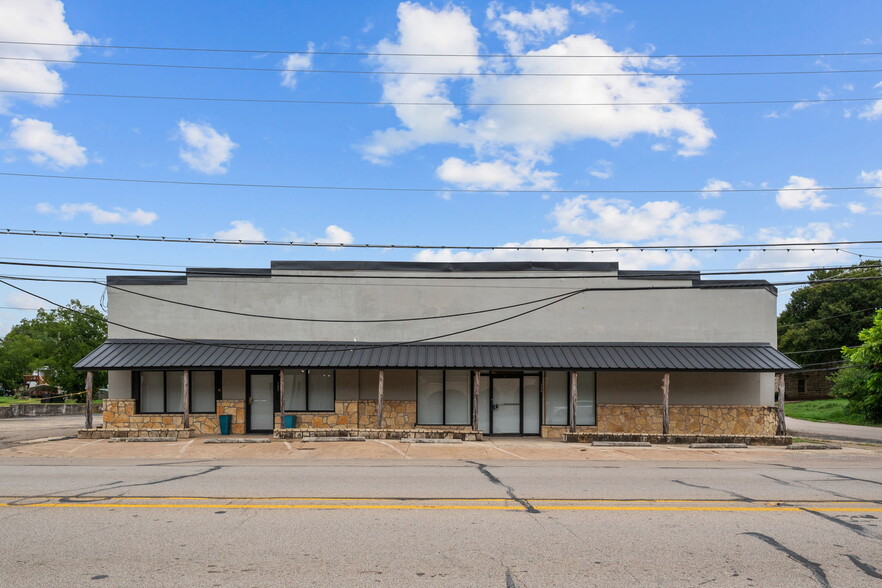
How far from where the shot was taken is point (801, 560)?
21.1 feet

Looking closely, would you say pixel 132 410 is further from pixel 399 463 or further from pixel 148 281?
pixel 399 463

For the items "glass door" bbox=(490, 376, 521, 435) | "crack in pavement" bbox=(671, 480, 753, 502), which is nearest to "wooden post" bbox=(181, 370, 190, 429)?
"glass door" bbox=(490, 376, 521, 435)

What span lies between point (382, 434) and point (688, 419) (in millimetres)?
10784

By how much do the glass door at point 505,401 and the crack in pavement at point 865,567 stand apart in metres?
16.0

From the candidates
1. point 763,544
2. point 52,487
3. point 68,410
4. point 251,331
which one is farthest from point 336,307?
point 68,410

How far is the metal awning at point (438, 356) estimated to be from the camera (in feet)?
67.0

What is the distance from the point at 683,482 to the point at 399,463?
597 centimetres

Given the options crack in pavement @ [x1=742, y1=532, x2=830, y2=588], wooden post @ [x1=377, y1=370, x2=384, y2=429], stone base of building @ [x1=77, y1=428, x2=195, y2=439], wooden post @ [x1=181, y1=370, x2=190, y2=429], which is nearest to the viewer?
crack in pavement @ [x1=742, y1=532, x2=830, y2=588]

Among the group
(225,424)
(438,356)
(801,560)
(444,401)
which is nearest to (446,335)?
(438,356)

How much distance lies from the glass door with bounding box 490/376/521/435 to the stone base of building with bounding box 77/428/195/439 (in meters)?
10.3

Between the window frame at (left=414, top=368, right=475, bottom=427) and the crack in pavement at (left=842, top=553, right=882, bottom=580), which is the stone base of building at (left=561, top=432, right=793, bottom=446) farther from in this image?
the crack in pavement at (left=842, top=553, right=882, bottom=580)

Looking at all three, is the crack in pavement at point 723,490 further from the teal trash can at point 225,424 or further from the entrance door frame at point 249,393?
the teal trash can at point 225,424

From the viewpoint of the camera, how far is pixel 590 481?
11.2 m

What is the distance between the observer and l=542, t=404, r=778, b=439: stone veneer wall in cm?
2211
